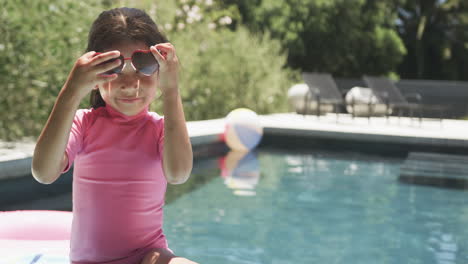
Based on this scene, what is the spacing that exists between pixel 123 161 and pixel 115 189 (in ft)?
0.28

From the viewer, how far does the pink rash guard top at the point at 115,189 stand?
166cm

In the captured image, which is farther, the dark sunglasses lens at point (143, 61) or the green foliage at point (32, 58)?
the green foliage at point (32, 58)

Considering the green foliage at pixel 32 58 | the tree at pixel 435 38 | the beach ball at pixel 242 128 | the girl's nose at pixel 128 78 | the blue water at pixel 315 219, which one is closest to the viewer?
the girl's nose at pixel 128 78

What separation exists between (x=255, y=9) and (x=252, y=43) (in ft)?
21.7

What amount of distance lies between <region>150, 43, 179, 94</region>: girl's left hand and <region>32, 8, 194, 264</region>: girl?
0.08 m

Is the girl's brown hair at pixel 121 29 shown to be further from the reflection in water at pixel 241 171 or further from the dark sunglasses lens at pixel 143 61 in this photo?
the reflection in water at pixel 241 171

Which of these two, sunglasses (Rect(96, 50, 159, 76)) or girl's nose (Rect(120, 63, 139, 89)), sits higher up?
sunglasses (Rect(96, 50, 159, 76))

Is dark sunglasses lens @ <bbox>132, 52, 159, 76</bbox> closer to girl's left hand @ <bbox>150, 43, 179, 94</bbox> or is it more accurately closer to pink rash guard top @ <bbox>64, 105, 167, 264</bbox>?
girl's left hand @ <bbox>150, 43, 179, 94</bbox>

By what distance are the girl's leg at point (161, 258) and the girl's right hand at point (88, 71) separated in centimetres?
51

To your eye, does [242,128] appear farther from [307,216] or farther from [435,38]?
[435,38]

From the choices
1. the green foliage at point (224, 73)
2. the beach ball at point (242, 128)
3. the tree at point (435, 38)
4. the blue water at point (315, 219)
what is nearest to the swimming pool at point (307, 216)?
the blue water at point (315, 219)

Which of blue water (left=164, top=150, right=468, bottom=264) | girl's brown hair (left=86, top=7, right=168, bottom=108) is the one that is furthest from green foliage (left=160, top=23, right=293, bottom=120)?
girl's brown hair (left=86, top=7, right=168, bottom=108)

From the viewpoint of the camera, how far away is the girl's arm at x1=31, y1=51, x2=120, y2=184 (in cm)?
145

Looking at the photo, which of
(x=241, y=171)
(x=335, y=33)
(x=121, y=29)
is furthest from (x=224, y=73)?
(x=121, y=29)
